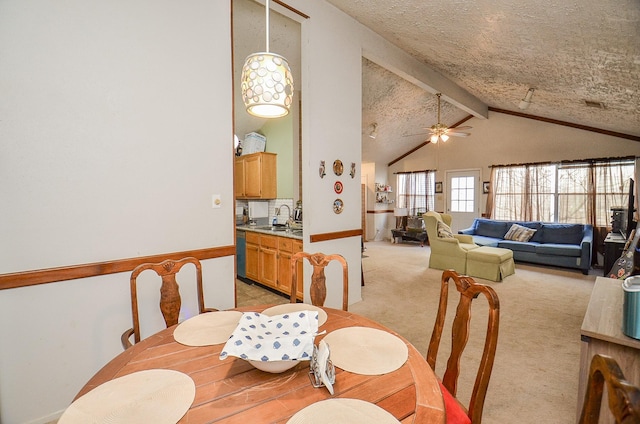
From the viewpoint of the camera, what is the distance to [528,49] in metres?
3.04

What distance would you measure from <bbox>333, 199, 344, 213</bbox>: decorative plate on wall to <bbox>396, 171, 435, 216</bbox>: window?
557 centimetres

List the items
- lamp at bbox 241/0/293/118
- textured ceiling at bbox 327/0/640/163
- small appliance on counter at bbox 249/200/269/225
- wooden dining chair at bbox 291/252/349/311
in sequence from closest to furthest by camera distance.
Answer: lamp at bbox 241/0/293/118 < wooden dining chair at bbox 291/252/349/311 < textured ceiling at bbox 327/0/640/163 < small appliance on counter at bbox 249/200/269/225

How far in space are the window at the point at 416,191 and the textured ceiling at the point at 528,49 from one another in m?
3.11

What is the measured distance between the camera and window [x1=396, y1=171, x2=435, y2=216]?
837 centimetres

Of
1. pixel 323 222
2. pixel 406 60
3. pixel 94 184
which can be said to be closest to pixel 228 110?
pixel 94 184

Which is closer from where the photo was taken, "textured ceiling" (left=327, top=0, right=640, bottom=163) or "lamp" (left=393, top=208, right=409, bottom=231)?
"textured ceiling" (left=327, top=0, right=640, bottom=163)

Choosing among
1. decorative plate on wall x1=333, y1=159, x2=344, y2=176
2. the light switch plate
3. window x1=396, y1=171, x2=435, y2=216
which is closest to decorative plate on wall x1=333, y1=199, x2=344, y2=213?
decorative plate on wall x1=333, y1=159, x2=344, y2=176

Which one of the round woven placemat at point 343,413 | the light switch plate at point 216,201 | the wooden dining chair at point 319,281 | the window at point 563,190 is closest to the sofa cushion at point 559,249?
the window at point 563,190

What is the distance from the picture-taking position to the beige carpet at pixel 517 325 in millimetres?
1932

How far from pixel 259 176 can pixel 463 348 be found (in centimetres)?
426

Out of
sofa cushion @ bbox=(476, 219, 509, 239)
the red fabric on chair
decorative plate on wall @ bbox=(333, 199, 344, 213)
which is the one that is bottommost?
the red fabric on chair

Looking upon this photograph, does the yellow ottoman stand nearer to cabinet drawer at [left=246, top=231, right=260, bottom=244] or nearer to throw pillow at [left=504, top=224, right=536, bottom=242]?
throw pillow at [left=504, top=224, right=536, bottom=242]

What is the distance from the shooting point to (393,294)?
402 cm

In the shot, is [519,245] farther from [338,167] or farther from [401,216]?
[338,167]
